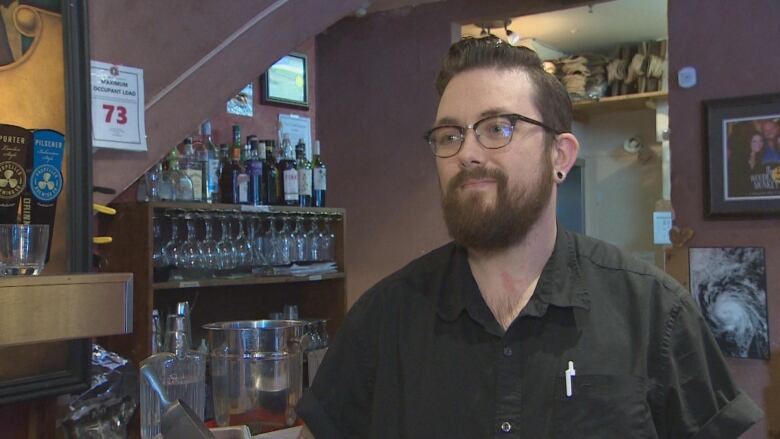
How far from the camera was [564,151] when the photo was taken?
4.00ft

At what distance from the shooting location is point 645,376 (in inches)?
41.4

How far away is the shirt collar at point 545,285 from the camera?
3.67 feet

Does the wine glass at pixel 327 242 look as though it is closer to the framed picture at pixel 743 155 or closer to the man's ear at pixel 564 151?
the framed picture at pixel 743 155

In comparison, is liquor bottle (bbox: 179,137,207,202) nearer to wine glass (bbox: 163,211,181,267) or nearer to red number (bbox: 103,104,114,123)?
wine glass (bbox: 163,211,181,267)

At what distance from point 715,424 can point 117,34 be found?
1630 mm

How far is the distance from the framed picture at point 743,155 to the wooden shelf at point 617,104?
1.49 metres

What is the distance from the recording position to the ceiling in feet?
12.9

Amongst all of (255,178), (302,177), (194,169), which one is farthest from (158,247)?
(302,177)

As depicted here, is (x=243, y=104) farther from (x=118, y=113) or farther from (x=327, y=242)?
(x=118, y=113)

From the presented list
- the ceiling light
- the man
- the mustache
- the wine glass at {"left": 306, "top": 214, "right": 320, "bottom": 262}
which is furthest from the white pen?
the ceiling light

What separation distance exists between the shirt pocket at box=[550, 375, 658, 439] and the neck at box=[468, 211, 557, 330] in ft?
0.54

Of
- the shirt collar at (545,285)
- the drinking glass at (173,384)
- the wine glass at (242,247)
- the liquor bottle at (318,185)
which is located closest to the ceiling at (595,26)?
the liquor bottle at (318,185)

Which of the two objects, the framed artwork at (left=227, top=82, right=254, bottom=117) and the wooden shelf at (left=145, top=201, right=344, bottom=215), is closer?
the wooden shelf at (left=145, top=201, right=344, bottom=215)

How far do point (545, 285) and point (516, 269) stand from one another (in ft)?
0.19
